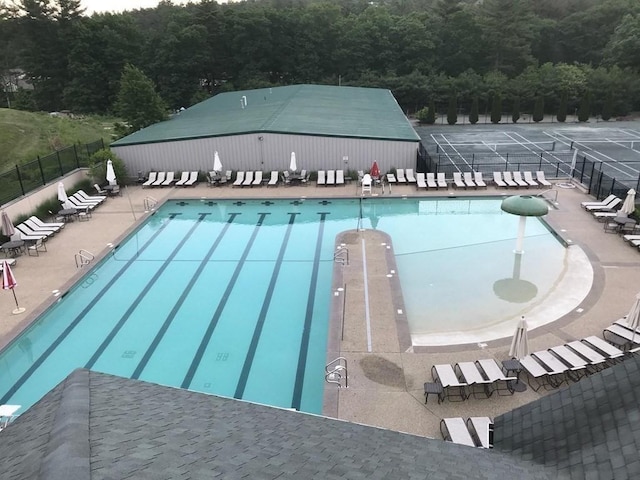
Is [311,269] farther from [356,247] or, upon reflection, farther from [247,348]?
[247,348]

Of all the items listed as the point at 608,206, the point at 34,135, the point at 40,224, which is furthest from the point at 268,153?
the point at 34,135

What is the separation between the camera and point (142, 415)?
14.2 feet

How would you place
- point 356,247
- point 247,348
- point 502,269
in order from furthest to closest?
point 356,247 < point 502,269 < point 247,348

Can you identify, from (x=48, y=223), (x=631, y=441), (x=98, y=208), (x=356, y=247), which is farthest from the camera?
(x=98, y=208)

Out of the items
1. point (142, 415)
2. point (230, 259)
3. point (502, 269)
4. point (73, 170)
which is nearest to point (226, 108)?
point (73, 170)

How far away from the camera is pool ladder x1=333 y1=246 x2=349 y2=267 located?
551 inches

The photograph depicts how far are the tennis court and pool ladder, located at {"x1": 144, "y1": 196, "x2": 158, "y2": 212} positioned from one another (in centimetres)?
1227

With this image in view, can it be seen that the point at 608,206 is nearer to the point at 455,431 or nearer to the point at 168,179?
the point at 455,431

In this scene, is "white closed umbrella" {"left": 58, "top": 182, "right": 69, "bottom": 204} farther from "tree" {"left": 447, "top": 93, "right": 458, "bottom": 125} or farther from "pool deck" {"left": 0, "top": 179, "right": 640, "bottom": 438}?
"tree" {"left": 447, "top": 93, "right": 458, "bottom": 125}

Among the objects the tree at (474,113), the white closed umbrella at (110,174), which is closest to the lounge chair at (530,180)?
the white closed umbrella at (110,174)

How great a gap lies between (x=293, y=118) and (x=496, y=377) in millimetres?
19673

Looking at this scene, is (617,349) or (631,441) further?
(617,349)

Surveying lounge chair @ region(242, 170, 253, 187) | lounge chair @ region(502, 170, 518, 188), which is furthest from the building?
lounge chair @ region(502, 170, 518, 188)

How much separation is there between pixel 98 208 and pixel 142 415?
696 inches
